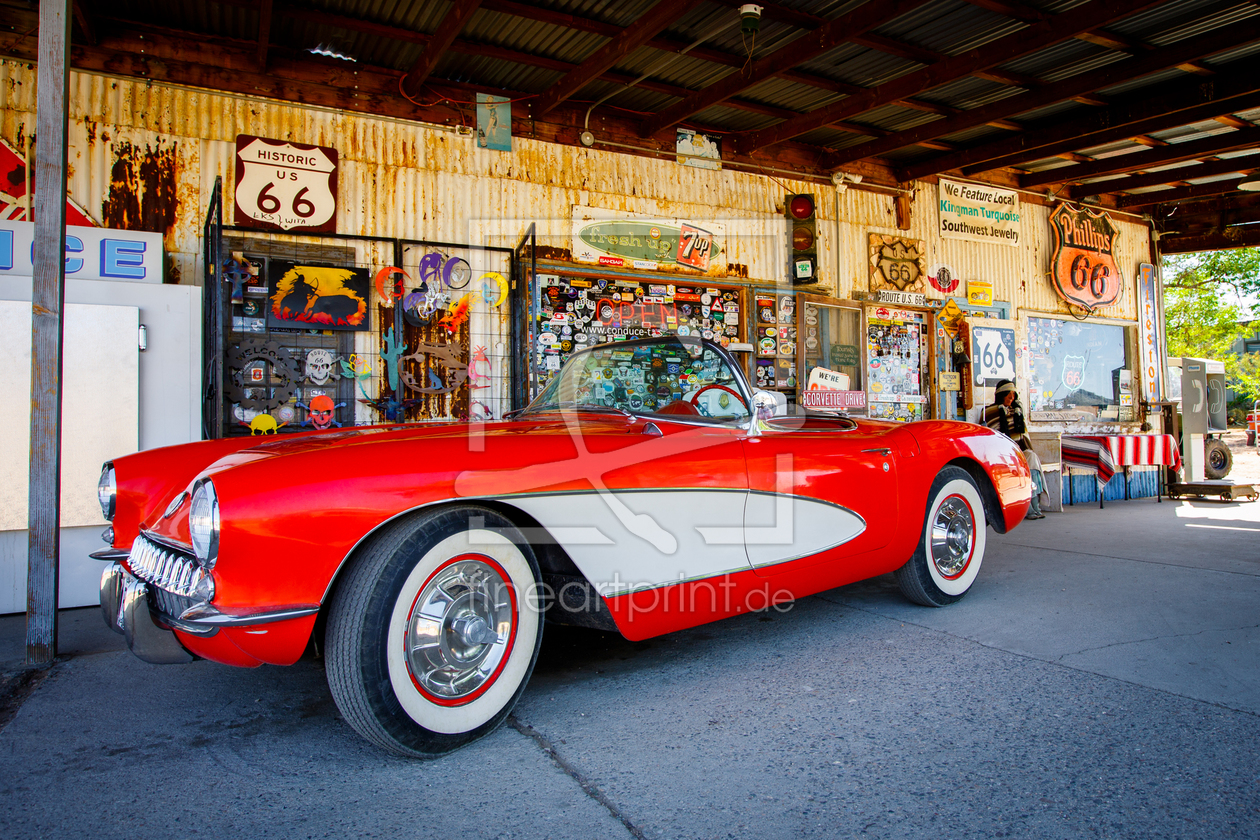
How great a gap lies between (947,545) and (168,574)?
352cm

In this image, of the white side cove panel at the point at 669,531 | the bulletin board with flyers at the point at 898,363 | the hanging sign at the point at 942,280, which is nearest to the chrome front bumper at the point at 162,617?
the white side cove panel at the point at 669,531

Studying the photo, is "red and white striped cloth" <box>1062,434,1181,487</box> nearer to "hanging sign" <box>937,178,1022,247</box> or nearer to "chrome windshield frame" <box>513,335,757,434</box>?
"hanging sign" <box>937,178,1022,247</box>

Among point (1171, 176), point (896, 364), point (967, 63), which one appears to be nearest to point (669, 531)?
point (967, 63)

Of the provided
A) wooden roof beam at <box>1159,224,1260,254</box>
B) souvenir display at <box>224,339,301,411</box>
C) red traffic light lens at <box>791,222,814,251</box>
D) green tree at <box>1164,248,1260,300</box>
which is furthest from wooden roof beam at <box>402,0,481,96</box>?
green tree at <box>1164,248,1260,300</box>

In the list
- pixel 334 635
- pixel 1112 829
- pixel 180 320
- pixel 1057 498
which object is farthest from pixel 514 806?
pixel 1057 498

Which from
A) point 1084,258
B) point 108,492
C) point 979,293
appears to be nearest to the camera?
point 108,492

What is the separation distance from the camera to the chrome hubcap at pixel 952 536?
3900 mm

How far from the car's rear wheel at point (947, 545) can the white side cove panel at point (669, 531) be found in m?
0.99

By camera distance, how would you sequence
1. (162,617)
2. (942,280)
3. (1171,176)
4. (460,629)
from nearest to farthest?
(162,617)
(460,629)
(942,280)
(1171,176)

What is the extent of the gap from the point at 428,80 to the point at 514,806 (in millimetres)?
6051

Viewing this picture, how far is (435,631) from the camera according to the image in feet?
7.25

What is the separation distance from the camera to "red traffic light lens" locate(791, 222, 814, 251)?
324 inches

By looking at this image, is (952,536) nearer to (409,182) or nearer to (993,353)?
(409,182)

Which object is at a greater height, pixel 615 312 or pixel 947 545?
pixel 615 312
